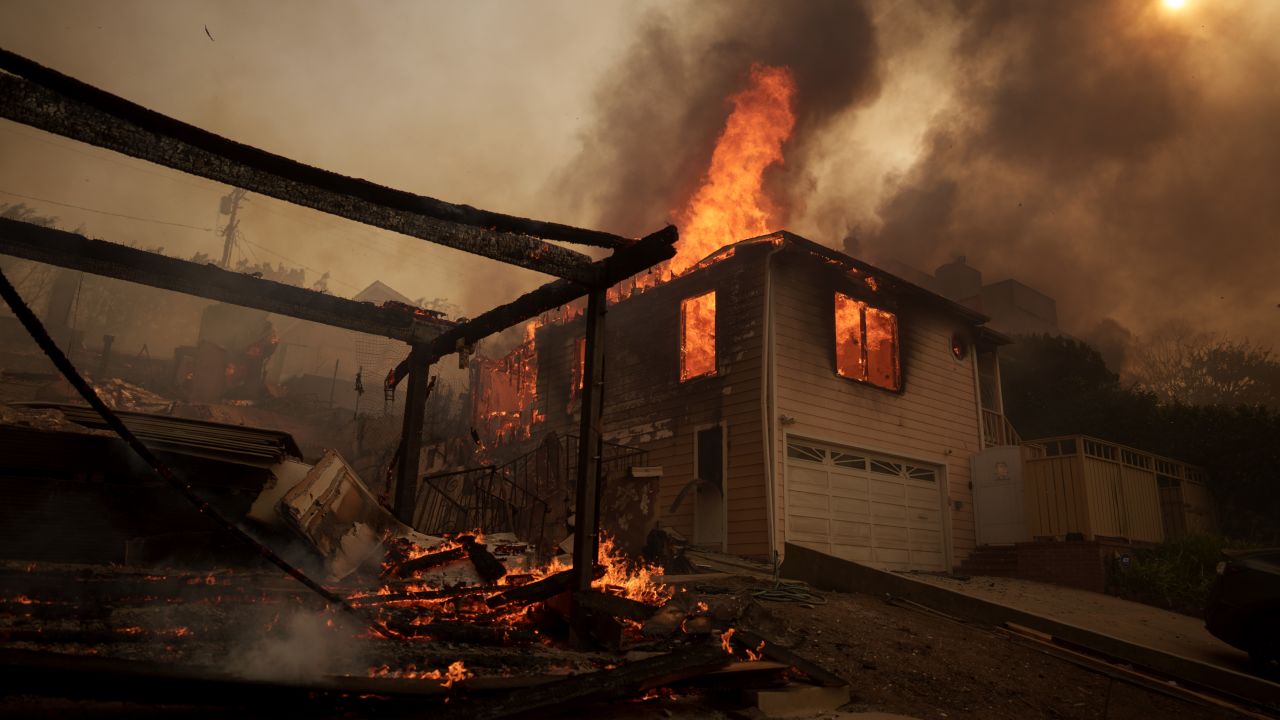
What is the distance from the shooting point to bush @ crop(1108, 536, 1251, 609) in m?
13.5

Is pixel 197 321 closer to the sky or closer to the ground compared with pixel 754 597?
closer to the sky

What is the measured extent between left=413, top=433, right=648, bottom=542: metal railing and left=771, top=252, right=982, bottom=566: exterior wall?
3716 mm

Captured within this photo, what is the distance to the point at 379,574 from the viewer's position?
6.46 metres

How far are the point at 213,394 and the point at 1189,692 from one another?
35.5 metres

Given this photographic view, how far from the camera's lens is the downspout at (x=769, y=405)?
1316 centimetres

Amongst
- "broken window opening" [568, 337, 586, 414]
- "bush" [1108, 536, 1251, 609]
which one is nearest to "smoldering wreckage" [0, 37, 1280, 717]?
"broken window opening" [568, 337, 586, 414]

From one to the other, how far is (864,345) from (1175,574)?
7.55m

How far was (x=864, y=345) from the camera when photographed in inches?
627

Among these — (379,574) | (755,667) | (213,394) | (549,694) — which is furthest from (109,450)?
(213,394)

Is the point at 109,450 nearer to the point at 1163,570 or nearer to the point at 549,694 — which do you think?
the point at 549,694

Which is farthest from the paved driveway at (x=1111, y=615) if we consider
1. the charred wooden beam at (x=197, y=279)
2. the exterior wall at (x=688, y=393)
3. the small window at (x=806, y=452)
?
the charred wooden beam at (x=197, y=279)

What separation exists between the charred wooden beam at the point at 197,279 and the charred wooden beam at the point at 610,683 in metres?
4.38

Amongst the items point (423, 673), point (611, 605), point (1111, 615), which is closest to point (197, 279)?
point (423, 673)

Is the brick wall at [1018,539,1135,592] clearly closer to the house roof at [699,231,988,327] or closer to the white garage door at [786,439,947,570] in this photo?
the white garage door at [786,439,947,570]
